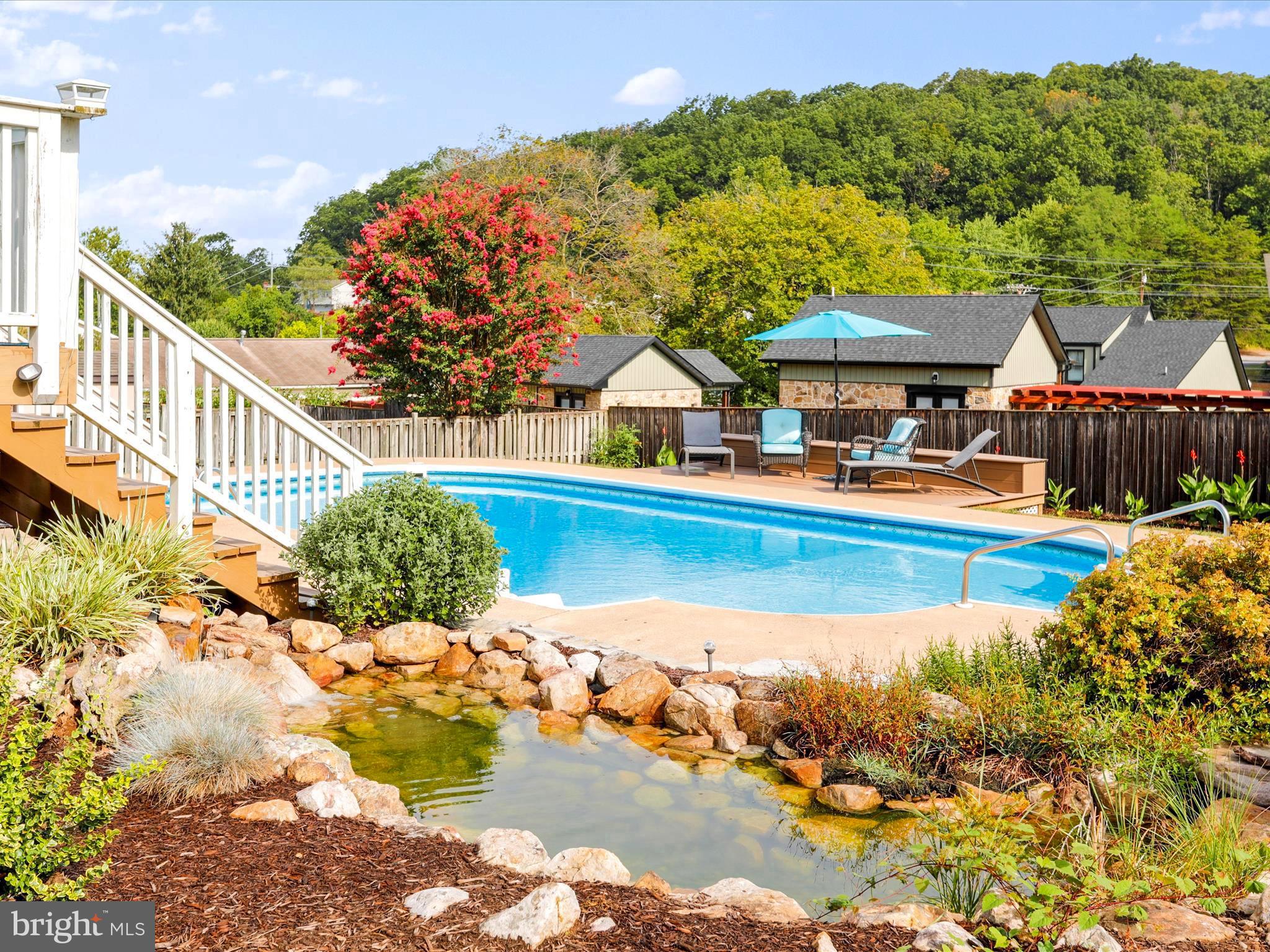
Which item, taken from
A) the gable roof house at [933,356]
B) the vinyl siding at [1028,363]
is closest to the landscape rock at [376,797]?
the gable roof house at [933,356]

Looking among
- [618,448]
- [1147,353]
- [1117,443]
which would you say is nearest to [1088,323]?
[1147,353]

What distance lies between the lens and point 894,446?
16406 mm

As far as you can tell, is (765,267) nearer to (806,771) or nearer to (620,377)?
(620,377)

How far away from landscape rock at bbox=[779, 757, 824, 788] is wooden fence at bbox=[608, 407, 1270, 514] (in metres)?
11.6

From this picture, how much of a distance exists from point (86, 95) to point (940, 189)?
67.4 metres

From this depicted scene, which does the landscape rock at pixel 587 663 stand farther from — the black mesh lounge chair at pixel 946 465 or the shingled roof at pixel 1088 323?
Answer: the shingled roof at pixel 1088 323

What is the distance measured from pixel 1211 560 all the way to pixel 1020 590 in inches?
213

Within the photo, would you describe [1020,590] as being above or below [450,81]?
below

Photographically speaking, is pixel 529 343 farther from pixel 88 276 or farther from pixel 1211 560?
pixel 1211 560

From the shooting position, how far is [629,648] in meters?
7.30

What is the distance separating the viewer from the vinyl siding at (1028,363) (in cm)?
2508

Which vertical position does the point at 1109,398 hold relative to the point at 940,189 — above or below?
below

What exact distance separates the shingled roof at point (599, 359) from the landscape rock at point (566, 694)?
20.0 metres

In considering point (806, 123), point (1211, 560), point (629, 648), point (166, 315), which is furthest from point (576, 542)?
point (806, 123)
